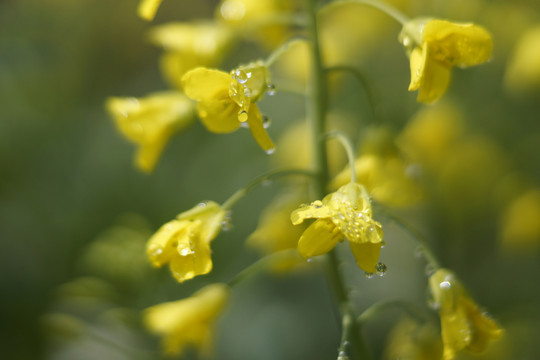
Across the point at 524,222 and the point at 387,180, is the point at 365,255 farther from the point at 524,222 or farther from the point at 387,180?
the point at 524,222

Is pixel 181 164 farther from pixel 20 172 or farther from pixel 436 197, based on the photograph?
pixel 436 197

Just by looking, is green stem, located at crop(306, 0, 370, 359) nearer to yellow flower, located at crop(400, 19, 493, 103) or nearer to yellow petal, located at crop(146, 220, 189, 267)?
yellow flower, located at crop(400, 19, 493, 103)

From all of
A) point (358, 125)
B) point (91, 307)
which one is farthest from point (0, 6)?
point (358, 125)

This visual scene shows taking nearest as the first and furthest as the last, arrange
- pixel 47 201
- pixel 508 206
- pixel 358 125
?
pixel 508 206 < pixel 358 125 < pixel 47 201

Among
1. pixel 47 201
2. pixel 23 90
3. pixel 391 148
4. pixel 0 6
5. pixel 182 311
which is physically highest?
pixel 0 6

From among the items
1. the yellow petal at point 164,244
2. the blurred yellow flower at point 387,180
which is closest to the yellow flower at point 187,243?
the yellow petal at point 164,244

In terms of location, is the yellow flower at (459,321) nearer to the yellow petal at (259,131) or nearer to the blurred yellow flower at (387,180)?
the blurred yellow flower at (387,180)
